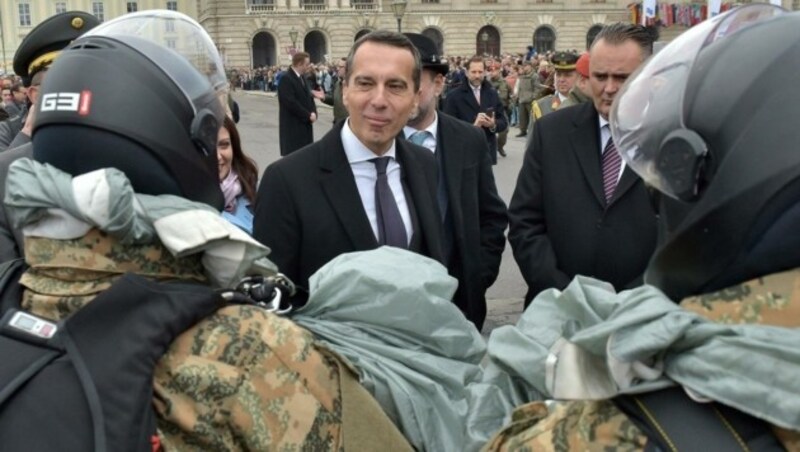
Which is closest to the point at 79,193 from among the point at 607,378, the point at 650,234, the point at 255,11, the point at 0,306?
the point at 0,306

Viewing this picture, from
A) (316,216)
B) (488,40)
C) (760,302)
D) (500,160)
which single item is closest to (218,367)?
(760,302)

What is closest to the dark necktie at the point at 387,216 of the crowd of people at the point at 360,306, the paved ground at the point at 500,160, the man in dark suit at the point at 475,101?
the crowd of people at the point at 360,306

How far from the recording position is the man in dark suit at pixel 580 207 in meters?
3.43

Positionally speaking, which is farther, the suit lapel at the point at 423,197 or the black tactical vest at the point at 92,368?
the suit lapel at the point at 423,197

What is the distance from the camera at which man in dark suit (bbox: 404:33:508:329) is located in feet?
12.4

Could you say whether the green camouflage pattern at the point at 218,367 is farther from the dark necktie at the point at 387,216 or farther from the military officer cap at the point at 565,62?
Answer: the military officer cap at the point at 565,62

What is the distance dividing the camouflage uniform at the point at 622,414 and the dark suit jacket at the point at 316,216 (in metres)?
1.75

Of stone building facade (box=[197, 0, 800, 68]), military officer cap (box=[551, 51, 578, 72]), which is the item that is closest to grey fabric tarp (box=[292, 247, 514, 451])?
military officer cap (box=[551, 51, 578, 72])

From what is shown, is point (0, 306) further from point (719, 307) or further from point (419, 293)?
point (719, 307)

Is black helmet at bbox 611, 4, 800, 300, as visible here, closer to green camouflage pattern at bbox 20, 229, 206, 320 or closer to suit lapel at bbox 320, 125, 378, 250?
green camouflage pattern at bbox 20, 229, 206, 320

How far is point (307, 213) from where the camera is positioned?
3160 millimetres

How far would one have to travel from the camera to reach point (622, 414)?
1237 millimetres

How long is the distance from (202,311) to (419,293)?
46 centimetres

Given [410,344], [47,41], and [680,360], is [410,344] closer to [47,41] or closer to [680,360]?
[680,360]
